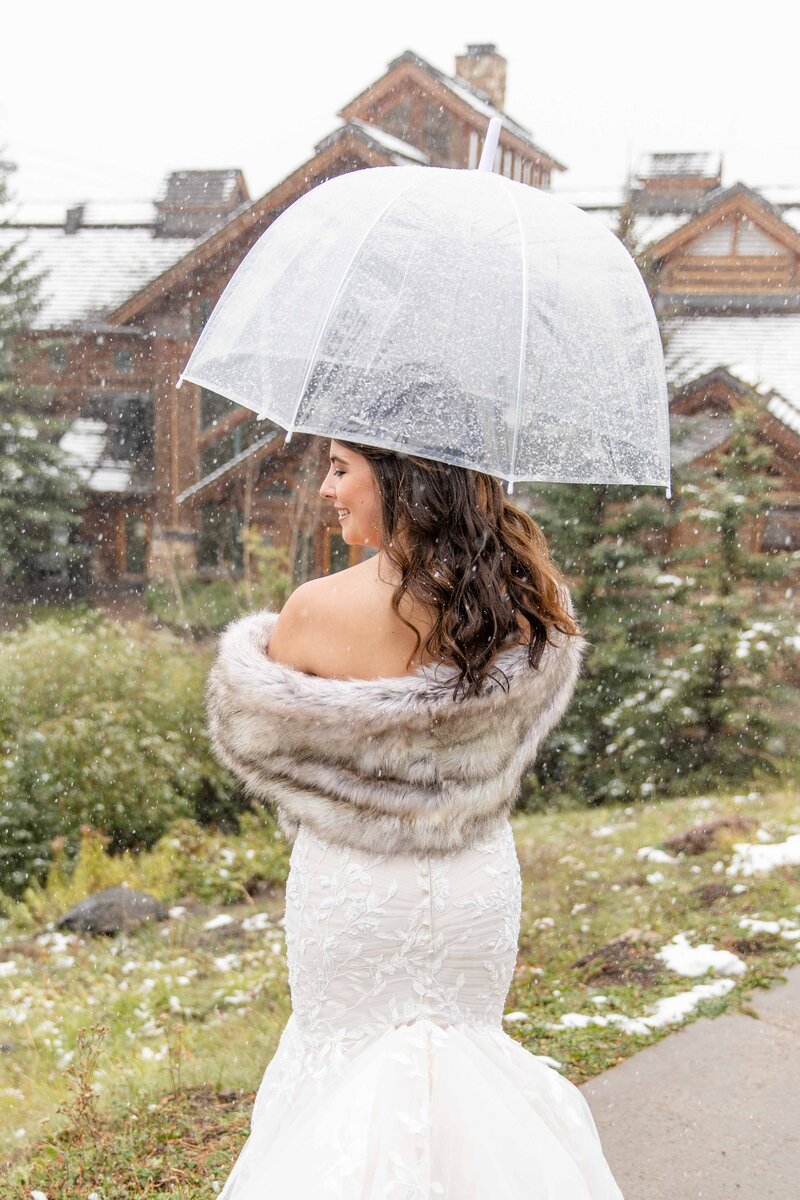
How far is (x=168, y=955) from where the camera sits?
6535 millimetres

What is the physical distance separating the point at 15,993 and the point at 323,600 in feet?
16.0

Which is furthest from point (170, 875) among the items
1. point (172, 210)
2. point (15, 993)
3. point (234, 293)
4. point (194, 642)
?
point (172, 210)

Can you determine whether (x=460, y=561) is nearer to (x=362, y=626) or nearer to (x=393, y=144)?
(x=362, y=626)

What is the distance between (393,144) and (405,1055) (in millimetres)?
11359

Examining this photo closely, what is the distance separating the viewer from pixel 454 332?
2.04m

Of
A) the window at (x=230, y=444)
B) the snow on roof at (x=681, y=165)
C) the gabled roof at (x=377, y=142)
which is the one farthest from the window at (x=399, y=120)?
the window at (x=230, y=444)

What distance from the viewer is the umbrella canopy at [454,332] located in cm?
201

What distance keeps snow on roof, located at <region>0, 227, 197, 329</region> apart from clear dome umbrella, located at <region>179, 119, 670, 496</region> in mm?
11799

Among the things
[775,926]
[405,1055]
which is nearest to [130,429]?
[775,926]

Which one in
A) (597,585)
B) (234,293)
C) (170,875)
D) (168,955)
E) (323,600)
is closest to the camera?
(323,600)

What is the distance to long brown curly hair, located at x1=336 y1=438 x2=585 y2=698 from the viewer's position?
1965 millimetres

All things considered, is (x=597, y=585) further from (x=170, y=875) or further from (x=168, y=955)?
(x=168, y=955)

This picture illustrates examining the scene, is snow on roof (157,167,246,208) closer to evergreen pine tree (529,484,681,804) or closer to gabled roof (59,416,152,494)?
gabled roof (59,416,152,494)

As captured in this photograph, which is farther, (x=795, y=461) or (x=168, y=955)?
(x=795, y=461)
